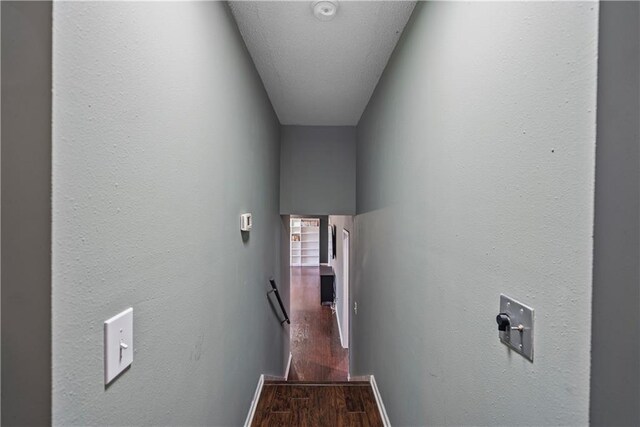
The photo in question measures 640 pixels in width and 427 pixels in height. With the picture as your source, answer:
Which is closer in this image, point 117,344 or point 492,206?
point 117,344

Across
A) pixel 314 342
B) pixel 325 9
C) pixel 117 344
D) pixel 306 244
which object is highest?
pixel 325 9

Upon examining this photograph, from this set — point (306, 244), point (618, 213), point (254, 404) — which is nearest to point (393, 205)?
point (618, 213)

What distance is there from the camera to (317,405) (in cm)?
224

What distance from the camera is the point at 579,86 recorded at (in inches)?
21.7

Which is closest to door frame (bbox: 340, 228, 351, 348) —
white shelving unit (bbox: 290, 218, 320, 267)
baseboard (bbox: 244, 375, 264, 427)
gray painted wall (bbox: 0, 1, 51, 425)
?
baseboard (bbox: 244, 375, 264, 427)

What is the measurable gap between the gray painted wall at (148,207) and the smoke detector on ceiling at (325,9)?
Answer: 42 centimetres

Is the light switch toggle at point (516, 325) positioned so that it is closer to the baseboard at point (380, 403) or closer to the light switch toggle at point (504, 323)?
the light switch toggle at point (504, 323)

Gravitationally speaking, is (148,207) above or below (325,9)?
below

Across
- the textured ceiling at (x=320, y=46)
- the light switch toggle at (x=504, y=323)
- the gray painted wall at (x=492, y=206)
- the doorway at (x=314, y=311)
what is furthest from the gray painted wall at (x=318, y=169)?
the light switch toggle at (x=504, y=323)

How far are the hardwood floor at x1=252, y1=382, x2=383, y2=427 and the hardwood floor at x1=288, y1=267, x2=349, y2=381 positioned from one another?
2088 millimetres

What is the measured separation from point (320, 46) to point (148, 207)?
4.80 ft

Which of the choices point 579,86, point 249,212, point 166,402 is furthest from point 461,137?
point 249,212

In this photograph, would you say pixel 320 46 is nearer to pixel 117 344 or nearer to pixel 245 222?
pixel 245 222

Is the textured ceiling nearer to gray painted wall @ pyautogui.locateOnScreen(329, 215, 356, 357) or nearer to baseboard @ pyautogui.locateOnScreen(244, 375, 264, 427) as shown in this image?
gray painted wall @ pyautogui.locateOnScreen(329, 215, 356, 357)
